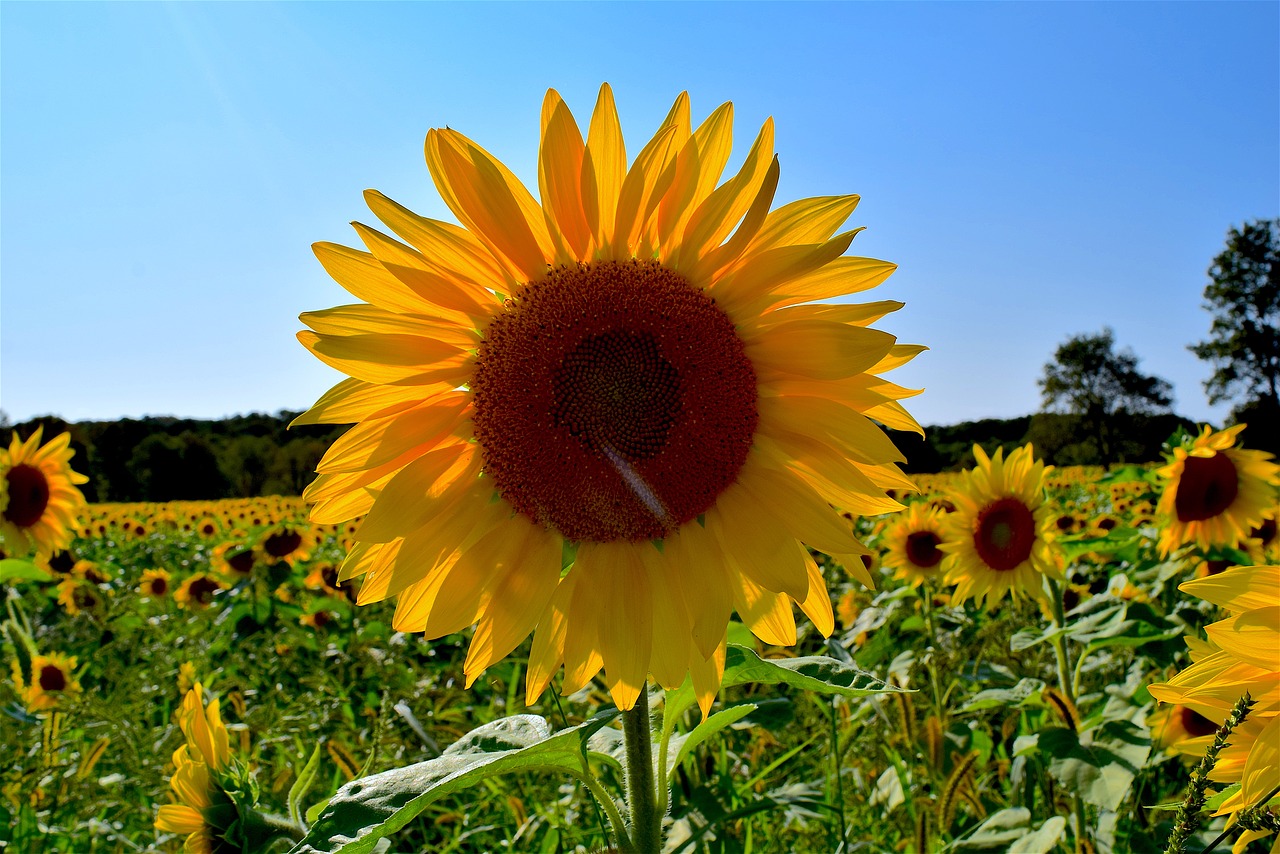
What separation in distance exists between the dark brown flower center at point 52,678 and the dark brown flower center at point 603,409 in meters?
4.69

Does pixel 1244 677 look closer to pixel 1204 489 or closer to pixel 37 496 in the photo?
pixel 1204 489

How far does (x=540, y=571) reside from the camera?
64.7 inches

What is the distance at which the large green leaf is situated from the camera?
3.83ft

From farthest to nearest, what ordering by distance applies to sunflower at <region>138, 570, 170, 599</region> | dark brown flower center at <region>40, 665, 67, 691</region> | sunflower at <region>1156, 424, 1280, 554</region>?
sunflower at <region>138, 570, 170, 599</region>
dark brown flower center at <region>40, 665, 67, 691</region>
sunflower at <region>1156, 424, 1280, 554</region>

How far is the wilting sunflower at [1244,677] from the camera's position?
1.20 m

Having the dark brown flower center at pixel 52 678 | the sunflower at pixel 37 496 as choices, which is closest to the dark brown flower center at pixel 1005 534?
the dark brown flower center at pixel 52 678

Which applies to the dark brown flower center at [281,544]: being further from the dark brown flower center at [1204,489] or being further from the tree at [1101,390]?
the tree at [1101,390]

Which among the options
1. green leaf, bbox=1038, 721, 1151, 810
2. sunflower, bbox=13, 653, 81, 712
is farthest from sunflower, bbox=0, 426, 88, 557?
green leaf, bbox=1038, 721, 1151, 810

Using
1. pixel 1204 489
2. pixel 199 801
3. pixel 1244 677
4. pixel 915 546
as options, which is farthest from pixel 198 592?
pixel 1244 677

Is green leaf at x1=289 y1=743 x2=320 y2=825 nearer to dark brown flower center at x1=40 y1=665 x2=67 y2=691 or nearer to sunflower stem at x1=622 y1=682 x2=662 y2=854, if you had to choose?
sunflower stem at x1=622 y1=682 x2=662 y2=854

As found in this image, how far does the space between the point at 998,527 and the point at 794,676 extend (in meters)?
3.30

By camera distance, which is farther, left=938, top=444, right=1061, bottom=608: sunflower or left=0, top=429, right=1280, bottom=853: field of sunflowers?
left=938, top=444, right=1061, bottom=608: sunflower

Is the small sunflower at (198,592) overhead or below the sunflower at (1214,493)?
below

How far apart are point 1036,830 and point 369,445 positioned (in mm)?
2153
